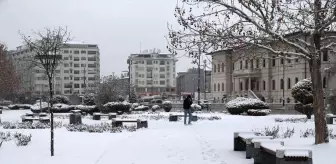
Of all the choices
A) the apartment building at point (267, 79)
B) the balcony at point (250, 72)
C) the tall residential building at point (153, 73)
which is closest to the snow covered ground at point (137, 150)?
the apartment building at point (267, 79)

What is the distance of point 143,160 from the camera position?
12.1 metres

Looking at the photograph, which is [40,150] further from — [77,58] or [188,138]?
[77,58]

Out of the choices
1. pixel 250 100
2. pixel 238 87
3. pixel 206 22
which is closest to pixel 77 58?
pixel 238 87

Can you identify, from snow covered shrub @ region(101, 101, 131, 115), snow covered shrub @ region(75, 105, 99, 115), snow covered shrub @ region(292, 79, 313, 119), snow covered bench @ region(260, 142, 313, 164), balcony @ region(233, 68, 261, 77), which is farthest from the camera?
balcony @ region(233, 68, 261, 77)

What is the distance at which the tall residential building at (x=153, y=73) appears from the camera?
14275 cm

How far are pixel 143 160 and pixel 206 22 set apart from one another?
14.2 feet

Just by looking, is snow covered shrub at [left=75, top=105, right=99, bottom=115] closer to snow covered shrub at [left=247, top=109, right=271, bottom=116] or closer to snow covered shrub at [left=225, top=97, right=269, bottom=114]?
snow covered shrub at [left=225, top=97, right=269, bottom=114]

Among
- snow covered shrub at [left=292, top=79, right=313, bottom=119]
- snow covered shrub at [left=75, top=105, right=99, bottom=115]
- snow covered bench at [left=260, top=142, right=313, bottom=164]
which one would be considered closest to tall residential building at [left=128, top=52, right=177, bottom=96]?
snow covered shrub at [left=75, top=105, right=99, bottom=115]

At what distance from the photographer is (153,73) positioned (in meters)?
145

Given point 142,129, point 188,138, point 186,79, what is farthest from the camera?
point 186,79

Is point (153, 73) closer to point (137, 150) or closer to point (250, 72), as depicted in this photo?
point (250, 72)

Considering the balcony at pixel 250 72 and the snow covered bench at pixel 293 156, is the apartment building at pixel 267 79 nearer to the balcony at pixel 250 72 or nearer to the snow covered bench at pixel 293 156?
the balcony at pixel 250 72

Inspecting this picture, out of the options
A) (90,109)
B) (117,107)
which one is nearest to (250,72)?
(90,109)

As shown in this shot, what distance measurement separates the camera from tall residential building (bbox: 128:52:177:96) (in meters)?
143
